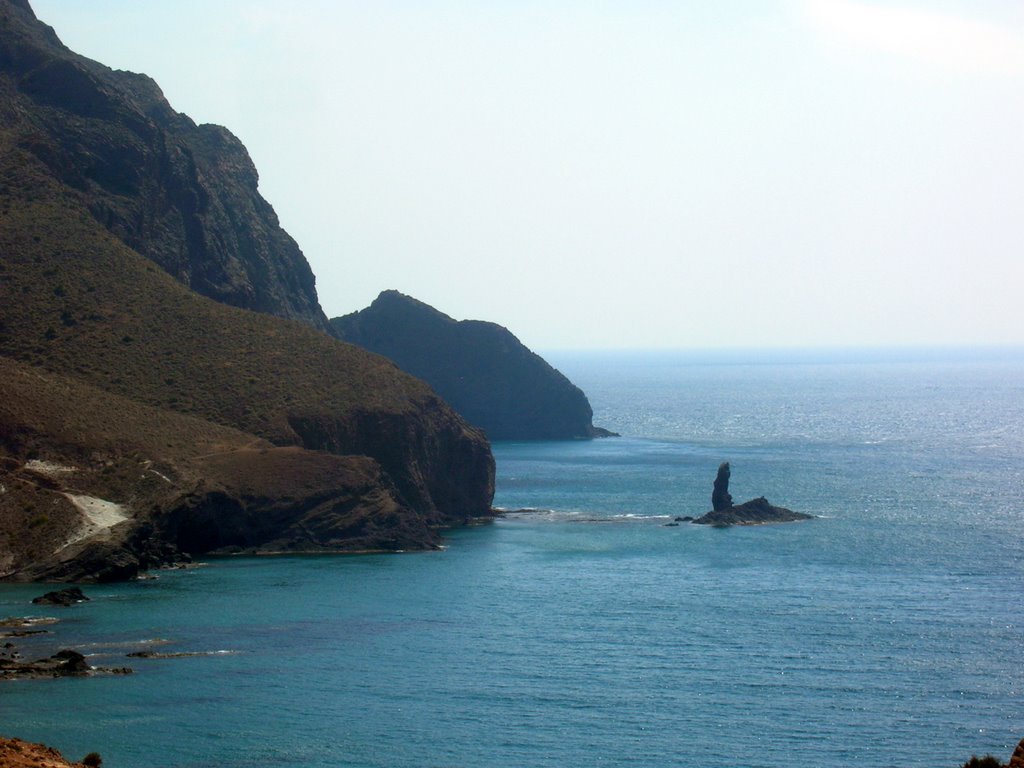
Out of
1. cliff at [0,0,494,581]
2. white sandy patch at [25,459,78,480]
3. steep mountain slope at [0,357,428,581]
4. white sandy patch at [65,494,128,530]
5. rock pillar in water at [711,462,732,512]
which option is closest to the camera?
steep mountain slope at [0,357,428,581]

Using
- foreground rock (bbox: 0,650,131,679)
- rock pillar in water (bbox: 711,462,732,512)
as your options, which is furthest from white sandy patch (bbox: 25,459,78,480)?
→ rock pillar in water (bbox: 711,462,732,512)

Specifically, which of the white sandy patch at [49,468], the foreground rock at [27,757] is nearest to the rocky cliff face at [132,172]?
the white sandy patch at [49,468]

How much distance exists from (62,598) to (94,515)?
1442 centimetres

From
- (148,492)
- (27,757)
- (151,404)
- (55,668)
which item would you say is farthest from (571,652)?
(151,404)

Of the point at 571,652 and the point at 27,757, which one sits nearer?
the point at 27,757

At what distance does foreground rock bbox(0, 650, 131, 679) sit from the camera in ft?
215

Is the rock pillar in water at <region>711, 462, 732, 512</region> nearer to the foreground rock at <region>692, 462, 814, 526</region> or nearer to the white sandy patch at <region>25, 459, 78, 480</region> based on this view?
the foreground rock at <region>692, 462, 814, 526</region>

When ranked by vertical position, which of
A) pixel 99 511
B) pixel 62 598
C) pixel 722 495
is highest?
pixel 99 511

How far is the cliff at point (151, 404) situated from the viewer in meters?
101

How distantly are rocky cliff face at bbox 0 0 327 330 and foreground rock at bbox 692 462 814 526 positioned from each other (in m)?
63.3

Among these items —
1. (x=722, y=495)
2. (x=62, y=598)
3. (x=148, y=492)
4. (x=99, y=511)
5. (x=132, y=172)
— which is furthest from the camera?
(x=132, y=172)

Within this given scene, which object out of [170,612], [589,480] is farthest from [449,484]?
[170,612]

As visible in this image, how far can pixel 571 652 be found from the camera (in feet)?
246

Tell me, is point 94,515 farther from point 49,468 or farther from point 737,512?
point 737,512
